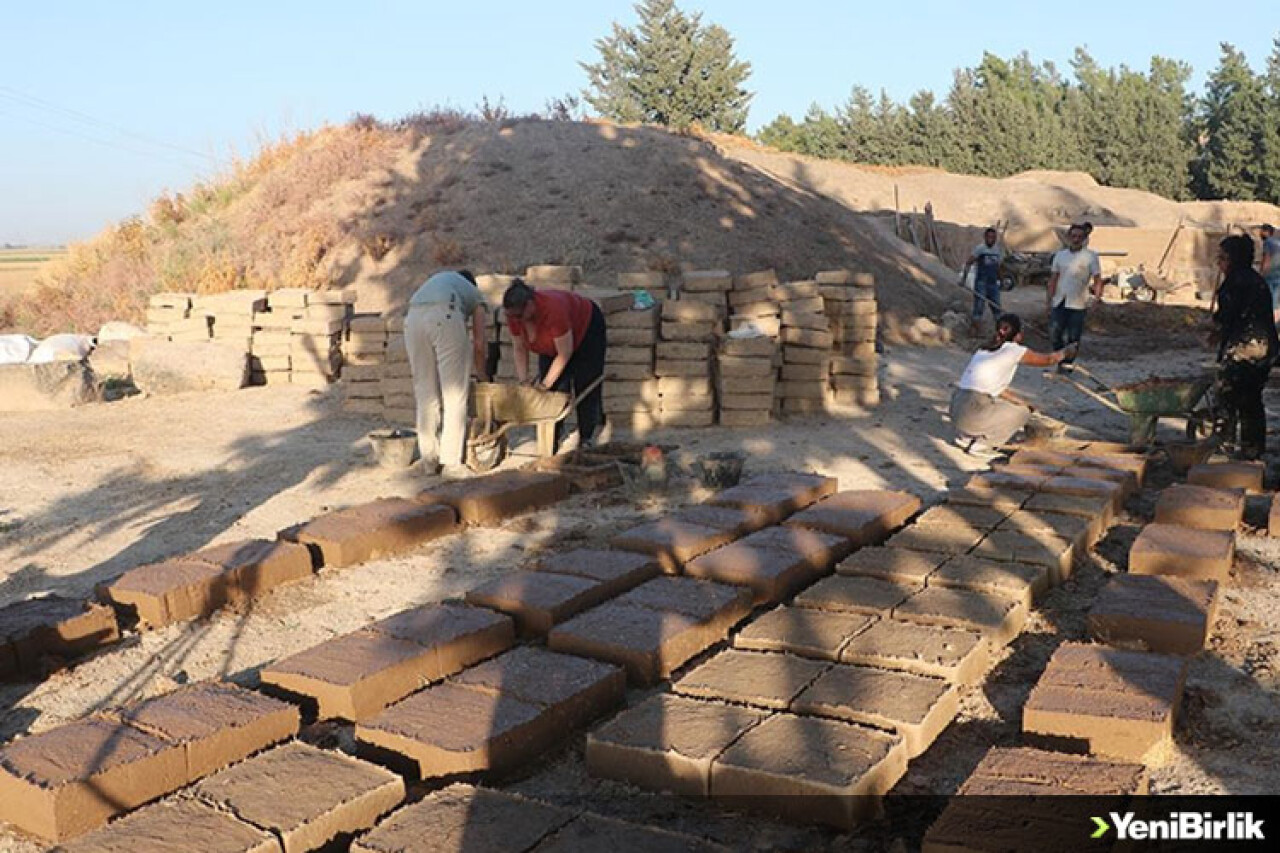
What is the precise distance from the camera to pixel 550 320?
7840 mm

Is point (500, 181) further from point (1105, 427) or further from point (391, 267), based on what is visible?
point (1105, 427)

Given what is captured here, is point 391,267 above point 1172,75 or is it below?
below

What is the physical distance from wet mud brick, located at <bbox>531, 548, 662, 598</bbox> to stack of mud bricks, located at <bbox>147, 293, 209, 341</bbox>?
889 centimetres

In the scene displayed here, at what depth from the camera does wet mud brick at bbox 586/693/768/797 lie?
10.5 ft

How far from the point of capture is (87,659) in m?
4.47

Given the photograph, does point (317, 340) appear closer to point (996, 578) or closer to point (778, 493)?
point (778, 493)

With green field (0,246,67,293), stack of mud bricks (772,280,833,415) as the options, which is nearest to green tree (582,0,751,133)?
green field (0,246,67,293)

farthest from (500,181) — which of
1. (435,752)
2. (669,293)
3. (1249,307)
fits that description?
(435,752)

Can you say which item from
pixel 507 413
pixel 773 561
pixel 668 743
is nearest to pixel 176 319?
pixel 507 413

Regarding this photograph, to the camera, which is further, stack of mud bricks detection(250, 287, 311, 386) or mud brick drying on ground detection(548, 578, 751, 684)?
stack of mud bricks detection(250, 287, 311, 386)

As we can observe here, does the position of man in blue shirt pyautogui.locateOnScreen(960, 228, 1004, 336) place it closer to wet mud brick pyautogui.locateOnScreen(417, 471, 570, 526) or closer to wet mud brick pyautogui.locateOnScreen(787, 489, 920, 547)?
wet mud brick pyautogui.locateOnScreen(787, 489, 920, 547)

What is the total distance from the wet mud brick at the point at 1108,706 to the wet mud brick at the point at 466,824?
5.23ft

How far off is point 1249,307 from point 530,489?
4847 millimetres

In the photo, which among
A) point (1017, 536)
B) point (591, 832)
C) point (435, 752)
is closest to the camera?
point (591, 832)
